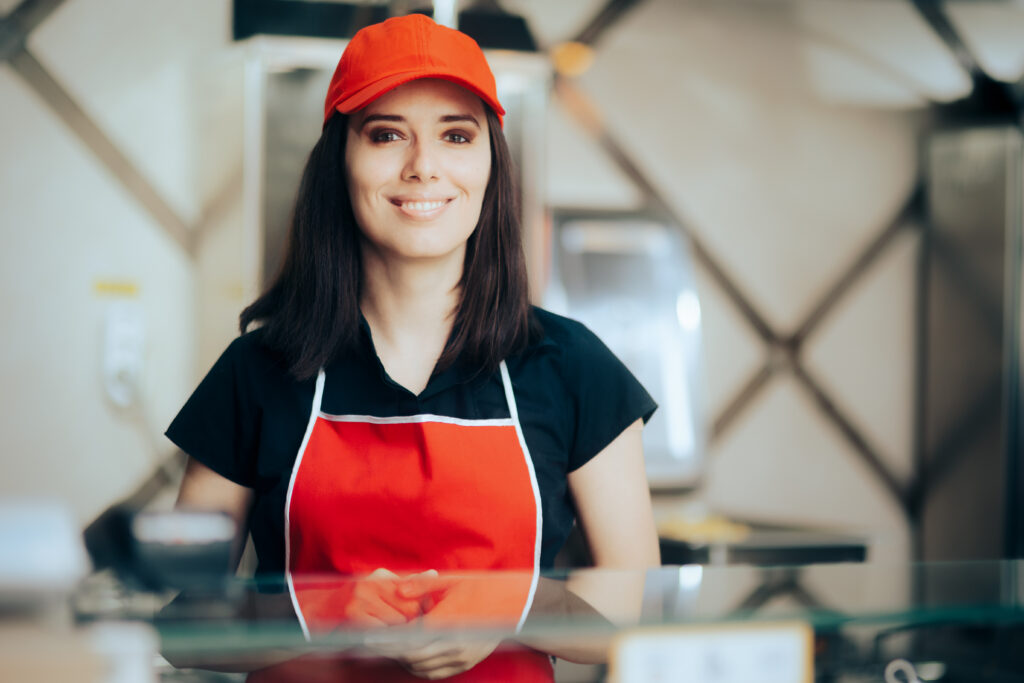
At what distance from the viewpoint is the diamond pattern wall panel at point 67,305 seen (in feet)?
6.31

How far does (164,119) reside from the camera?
2.00m

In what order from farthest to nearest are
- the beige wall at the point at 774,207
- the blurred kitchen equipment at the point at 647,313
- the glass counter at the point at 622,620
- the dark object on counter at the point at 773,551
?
the beige wall at the point at 774,207 → the blurred kitchen equipment at the point at 647,313 → the dark object on counter at the point at 773,551 → the glass counter at the point at 622,620

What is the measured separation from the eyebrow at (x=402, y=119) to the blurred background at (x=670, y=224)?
92cm

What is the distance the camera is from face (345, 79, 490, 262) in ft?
2.85

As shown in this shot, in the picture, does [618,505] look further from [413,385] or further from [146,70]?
[146,70]

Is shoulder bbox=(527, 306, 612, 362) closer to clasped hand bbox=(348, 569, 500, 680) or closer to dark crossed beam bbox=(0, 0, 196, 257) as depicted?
clasped hand bbox=(348, 569, 500, 680)

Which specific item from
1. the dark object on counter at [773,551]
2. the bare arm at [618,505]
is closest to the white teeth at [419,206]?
the bare arm at [618,505]

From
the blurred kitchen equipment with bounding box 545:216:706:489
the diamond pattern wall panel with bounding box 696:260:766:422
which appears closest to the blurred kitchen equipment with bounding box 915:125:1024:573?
the diamond pattern wall panel with bounding box 696:260:766:422

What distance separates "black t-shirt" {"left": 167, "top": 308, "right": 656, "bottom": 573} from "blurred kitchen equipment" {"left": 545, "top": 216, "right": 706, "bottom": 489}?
124cm

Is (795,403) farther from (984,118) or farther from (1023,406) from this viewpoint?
(984,118)

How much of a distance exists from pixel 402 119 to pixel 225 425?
11.7 inches

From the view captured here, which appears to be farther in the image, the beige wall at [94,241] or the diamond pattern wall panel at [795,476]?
the diamond pattern wall panel at [795,476]

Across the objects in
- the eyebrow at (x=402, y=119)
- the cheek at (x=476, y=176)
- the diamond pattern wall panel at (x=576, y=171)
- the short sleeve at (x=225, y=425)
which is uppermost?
the diamond pattern wall panel at (x=576, y=171)

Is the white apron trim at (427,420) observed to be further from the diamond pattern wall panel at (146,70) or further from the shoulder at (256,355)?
the diamond pattern wall panel at (146,70)
